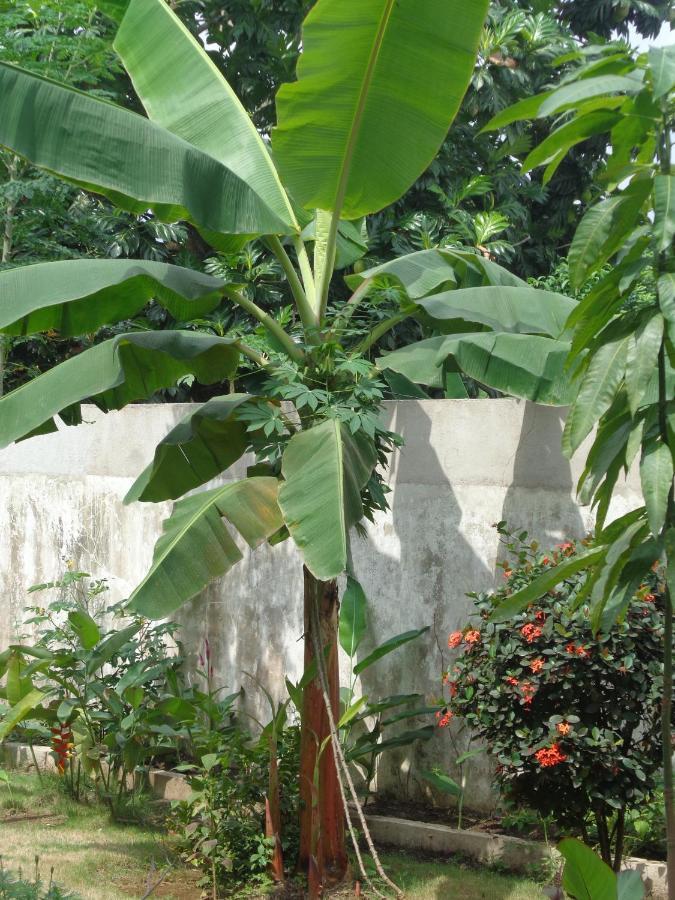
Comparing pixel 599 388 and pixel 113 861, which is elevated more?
pixel 599 388

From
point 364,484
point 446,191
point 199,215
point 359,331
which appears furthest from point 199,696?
point 446,191

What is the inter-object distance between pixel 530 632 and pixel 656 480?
1.97 meters

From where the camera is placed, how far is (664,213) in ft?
8.33

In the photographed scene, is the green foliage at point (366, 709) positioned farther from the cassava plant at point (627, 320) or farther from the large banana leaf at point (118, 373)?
the cassava plant at point (627, 320)

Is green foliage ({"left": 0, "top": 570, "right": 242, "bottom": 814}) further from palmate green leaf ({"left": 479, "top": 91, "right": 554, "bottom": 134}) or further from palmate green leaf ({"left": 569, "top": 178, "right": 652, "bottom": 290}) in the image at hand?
palmate green leaf ({"left": 479, "top": 91, "right": 554, "bottom": 134})

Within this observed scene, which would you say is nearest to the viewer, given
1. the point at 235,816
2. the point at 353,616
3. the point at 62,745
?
the point at 235,816

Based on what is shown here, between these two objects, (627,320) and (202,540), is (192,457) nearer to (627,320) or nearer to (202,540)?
(202,540)

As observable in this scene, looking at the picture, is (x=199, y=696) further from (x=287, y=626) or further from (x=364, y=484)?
(x=364, y=484)

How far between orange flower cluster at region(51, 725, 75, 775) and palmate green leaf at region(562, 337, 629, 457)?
174 inches

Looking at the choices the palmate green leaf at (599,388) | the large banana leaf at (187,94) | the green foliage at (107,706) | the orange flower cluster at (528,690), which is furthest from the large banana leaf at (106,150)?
the green foliage at (107,706)

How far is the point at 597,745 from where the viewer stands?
14.1 feet

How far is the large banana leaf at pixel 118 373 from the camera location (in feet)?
14.5

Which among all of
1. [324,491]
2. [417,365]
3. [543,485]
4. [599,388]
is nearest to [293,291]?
[417,365]

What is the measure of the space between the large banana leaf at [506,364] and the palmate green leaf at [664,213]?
2217 millimetres
